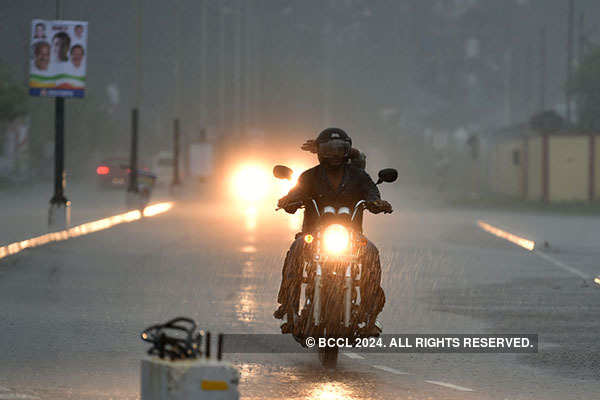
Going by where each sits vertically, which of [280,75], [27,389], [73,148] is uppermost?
[280,75]

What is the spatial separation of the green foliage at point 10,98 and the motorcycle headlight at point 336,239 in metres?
57.1

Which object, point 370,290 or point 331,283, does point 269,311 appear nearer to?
point 370,290

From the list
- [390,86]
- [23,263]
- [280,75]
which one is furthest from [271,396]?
[390,86]

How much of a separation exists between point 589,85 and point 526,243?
5853cm

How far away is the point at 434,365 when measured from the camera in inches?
407

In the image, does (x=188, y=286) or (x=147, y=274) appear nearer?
(x=188, y=286)

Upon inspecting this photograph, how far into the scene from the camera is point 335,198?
33.8 ft

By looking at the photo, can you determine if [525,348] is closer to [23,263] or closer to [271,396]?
[271,396]

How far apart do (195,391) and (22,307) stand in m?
7.62

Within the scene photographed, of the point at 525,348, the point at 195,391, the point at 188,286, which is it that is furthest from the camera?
the point at 188,286

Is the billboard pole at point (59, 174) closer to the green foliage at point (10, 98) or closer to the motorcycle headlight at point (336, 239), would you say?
the motorcycle headlight at point (336, 239)

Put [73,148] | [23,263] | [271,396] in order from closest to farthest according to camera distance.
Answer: [271,396] → [23,263] → [73,148]

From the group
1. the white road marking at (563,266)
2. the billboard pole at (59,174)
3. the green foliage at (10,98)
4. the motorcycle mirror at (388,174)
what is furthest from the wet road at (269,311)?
the green foliage at (10,98)

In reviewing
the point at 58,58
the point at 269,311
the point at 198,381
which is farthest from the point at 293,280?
the point at 58,58
